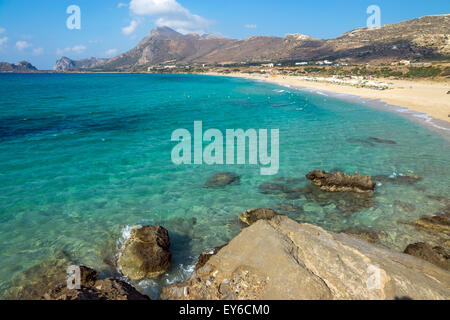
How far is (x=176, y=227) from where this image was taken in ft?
33.5

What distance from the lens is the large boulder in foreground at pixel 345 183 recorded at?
12.8m

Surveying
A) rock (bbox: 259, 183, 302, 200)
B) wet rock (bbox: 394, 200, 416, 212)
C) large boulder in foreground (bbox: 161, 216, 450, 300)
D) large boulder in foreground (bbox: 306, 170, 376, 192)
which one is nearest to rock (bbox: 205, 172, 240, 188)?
rock (bbox: 259, 183, 302, 200)

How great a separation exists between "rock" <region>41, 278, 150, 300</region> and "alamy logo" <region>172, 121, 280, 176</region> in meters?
10.8

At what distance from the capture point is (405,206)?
37.7 feet

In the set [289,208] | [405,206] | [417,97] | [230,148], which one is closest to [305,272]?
[289,208]

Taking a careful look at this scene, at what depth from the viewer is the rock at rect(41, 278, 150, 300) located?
528 centimetres

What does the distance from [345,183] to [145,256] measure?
10.2 meters

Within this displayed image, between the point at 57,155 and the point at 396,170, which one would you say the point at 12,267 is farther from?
the point at 396,170

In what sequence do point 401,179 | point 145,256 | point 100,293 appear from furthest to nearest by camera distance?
point 401,179 → point 145,256 → point 100,293

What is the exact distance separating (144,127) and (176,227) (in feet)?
64.1

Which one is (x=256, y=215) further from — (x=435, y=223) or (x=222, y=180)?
(x=435, y=223)

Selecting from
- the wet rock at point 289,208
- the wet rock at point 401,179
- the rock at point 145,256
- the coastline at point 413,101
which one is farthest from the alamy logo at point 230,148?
the coastline at point 413,101

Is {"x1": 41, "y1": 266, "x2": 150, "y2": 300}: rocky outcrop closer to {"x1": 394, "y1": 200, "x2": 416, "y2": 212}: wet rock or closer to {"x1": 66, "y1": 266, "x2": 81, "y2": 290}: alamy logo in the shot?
{"x1": 66, "y1": 266, "x2": 81, "y2": 290}: alamy logo
